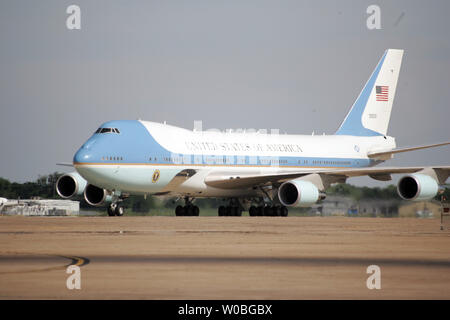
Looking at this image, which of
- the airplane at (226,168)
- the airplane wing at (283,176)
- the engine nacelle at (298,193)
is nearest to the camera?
the airplane at (226,168)

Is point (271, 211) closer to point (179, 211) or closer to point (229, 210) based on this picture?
point (229, 210)

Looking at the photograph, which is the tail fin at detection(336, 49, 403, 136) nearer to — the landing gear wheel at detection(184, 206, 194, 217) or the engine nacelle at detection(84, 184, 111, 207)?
the landing gear wheel at detection(184, 206, 194, 217)

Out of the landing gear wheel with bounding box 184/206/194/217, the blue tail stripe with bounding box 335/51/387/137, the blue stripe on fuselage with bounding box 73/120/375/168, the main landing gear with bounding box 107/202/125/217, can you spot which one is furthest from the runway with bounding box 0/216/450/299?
the blue tail stripe with bounding box 335/51/387/137

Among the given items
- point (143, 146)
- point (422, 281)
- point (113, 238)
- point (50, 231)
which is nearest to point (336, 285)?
point (422, 281)

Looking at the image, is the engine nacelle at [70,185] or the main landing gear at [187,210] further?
the main landing gear at [187,210]

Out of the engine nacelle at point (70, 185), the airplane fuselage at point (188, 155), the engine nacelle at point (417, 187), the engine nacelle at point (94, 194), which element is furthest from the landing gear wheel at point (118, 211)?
the engine nacelle at point (417, 187)

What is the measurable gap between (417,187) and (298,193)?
208 inches

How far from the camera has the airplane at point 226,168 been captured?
39.3m

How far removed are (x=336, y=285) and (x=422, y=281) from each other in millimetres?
1530

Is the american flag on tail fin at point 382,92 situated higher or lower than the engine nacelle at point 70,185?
higher

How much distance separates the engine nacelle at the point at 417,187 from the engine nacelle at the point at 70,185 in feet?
51.0

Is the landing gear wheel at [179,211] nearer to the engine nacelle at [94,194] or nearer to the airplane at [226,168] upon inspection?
the airplane at [226,168]

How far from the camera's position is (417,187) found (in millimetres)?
38719

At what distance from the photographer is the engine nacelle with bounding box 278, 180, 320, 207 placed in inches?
1587
